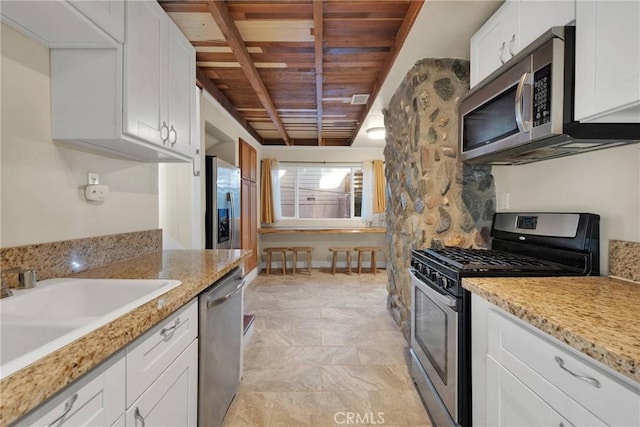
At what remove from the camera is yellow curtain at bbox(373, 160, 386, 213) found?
5352mm

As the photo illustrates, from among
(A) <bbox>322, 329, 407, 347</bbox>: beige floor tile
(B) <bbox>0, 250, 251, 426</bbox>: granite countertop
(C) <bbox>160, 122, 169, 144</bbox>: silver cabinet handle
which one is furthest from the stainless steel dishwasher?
(A) <bbox>322, 329, 407, 347</bbox>: beige floor tile

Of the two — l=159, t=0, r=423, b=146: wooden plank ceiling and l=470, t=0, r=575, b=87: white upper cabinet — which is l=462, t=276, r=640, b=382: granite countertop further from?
l=159, t=0, r=423, b=146: wooden plank ceiling

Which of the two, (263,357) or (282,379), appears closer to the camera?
(282,379)

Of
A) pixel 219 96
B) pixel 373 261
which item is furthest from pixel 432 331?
pixel 373 261

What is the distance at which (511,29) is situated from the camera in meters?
1.47

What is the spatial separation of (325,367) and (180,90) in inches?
86.7

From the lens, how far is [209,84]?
9.34 ft

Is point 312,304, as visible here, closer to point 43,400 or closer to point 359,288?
point 359,288

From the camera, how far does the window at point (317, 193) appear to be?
5.66m

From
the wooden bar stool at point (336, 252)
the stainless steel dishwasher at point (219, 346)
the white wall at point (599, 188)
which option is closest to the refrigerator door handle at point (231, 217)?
the stainless steel dishwasher at point (219, 346)

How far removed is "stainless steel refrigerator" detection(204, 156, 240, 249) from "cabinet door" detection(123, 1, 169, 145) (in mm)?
1490

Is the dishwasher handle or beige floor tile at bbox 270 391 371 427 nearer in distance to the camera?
the dishwasher handle

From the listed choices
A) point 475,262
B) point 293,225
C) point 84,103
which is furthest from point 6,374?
point 293,225

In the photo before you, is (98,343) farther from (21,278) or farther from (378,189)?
(378,189)
